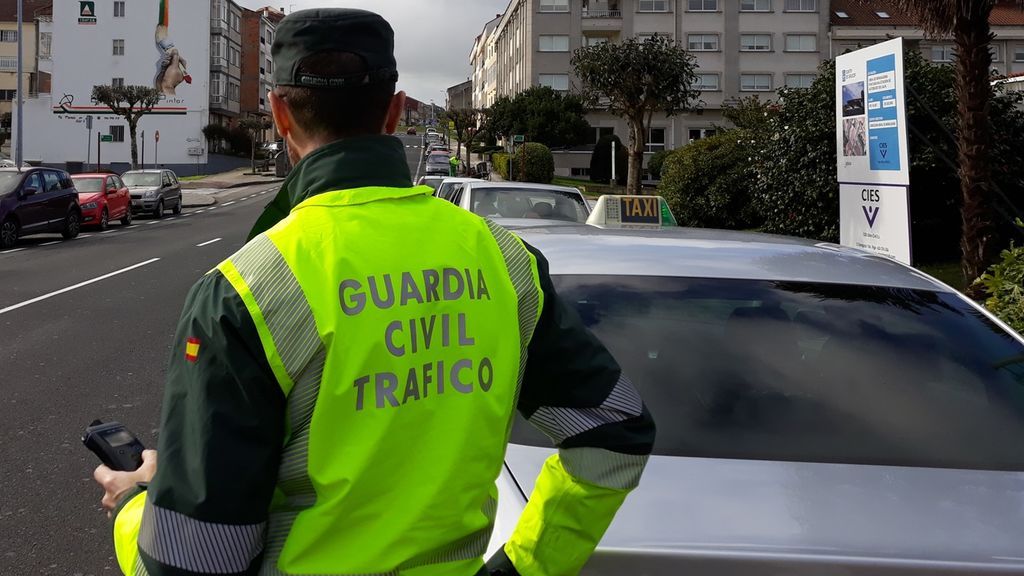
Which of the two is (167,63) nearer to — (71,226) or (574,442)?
(71,226)

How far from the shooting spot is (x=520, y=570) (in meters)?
1.73

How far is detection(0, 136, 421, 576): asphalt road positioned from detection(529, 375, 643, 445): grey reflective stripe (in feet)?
9.98

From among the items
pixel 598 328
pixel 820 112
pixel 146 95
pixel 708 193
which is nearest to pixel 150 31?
pixel 146 95

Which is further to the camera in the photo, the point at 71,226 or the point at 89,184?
the point at 89,184

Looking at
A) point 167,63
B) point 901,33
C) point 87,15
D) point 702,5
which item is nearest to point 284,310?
point 702,5

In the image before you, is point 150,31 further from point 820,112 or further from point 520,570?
point 520,570

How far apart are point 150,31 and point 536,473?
8000 cm

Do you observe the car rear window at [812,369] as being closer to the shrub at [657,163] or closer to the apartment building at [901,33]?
the shrub at [657,163]

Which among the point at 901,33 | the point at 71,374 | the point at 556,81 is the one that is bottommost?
the point at 71,374

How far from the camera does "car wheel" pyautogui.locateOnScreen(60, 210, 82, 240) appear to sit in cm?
2191

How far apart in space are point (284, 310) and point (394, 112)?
1.69 feet

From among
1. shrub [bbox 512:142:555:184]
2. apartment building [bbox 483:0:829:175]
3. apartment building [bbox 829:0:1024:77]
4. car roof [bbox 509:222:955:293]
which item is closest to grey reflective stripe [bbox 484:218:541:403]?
car roof [bbox 509:222:955:293]

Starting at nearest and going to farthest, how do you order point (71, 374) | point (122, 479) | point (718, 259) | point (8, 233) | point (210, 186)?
point (122, 479) → point (718, 259) → point (71, 374) → point (8, 233) → point (210, 186)

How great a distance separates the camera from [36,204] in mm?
20781
